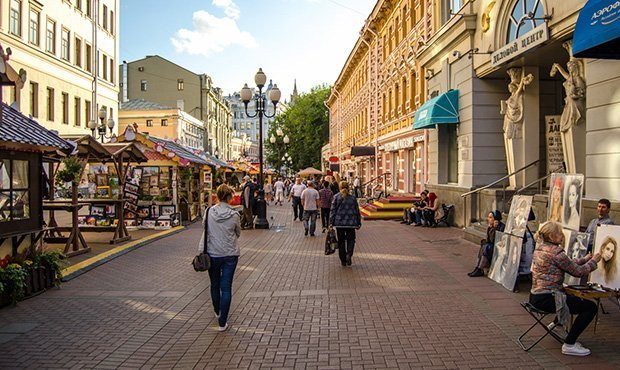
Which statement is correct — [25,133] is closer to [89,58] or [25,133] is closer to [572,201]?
[572,201]

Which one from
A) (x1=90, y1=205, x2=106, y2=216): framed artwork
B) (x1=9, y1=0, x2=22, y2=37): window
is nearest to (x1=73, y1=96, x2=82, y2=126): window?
(x1=9, y1=0, x2=22, y2=37): window

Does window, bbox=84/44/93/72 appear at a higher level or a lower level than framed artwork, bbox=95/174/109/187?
higher

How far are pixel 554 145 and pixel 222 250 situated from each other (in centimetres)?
951

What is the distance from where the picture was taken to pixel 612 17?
658 cm

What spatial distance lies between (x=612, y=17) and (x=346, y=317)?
499 cm

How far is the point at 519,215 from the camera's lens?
8.47 meters

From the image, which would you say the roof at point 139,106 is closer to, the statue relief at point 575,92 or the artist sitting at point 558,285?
the statue relief at point 575,92

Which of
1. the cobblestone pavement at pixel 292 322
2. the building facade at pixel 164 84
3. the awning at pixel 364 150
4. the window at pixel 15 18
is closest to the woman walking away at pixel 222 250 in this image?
the cobblestone pavement at pixel 292 322

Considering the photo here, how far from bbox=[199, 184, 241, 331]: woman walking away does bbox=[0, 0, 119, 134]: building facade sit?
22283mm

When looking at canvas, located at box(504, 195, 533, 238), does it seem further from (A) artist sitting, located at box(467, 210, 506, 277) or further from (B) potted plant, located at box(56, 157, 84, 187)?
(B) potted plant, located at box(56, 157, 84, 187)

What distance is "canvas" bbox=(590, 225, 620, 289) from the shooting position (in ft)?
20.2

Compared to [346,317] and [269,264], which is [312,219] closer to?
[269,264]

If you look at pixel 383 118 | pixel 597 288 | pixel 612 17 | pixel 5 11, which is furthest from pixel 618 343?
pixel 5 11

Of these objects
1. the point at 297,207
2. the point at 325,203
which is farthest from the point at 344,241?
the point at 297,207
